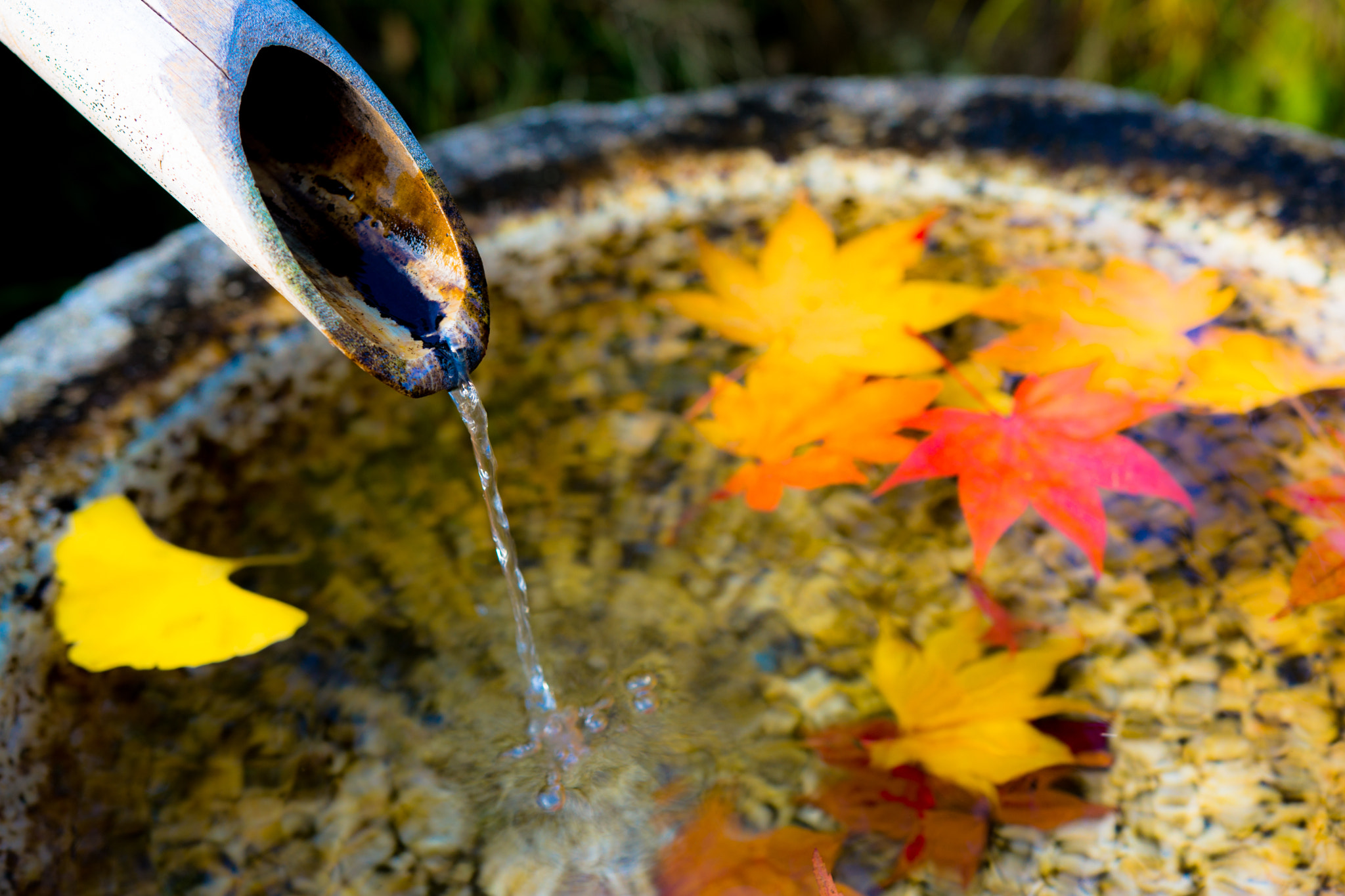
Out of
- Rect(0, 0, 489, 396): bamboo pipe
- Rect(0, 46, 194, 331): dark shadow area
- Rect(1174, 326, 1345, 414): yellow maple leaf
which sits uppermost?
Rect(0, 0, 489, 396): bamboo pipe

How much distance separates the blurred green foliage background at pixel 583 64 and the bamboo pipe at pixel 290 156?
56.6 inches

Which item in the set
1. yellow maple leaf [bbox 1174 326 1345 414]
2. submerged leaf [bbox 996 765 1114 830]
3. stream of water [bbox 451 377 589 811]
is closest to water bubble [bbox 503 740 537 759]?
stream of water [bbox 451 377 589 811]

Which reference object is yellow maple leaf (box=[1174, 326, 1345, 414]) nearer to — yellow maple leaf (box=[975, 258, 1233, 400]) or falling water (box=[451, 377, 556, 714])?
yellow maple leaf (box=[975, 258, 1233, 400])

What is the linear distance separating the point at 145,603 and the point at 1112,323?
103cm

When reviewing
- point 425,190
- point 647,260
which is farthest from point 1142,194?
point 425,190

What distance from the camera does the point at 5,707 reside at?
0.83m

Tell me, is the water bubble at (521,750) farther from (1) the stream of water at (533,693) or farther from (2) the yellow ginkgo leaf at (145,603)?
(2) the yellow ginkgo leaf at (145,603)

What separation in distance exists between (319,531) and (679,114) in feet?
2.46

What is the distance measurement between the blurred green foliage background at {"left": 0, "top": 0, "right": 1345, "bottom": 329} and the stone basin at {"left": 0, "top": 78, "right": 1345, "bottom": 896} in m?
1.13

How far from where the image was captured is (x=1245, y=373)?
106cm

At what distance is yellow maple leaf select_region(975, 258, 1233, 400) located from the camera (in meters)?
1.08

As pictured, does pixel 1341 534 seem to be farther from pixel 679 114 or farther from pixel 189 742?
pixel 189 742

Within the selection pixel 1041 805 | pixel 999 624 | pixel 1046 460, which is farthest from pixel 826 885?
pixel 1046 460

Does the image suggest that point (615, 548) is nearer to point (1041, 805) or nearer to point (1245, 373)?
point (1041, 805)
